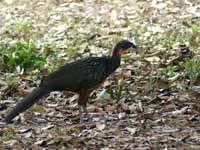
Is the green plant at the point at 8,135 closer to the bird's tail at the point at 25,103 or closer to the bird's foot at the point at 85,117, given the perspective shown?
the bird's tail at the point at 25,103

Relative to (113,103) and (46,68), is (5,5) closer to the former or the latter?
(46,68)

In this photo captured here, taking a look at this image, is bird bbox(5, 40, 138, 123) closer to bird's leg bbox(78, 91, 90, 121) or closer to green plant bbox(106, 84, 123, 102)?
bird's leg bbox(78, 91, 90, 121)

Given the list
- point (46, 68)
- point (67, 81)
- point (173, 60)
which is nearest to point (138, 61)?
point (173, 60)

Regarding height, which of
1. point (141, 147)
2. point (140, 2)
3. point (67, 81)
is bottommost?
point (141, 147)

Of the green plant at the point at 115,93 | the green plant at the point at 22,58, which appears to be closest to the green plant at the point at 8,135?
the green plant at the point at 115,93

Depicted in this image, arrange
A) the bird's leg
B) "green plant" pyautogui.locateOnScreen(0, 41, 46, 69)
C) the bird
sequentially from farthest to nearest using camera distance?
"green plant" pyautogui.locateOnScreen(0, 41, 46, 69) → the bird's leg → the bird

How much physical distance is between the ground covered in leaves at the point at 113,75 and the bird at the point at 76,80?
26 cm

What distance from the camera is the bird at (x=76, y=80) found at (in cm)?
576

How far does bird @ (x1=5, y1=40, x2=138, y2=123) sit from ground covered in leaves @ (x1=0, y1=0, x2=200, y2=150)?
0.86 feet

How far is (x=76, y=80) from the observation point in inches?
232

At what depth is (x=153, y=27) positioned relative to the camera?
963 cm

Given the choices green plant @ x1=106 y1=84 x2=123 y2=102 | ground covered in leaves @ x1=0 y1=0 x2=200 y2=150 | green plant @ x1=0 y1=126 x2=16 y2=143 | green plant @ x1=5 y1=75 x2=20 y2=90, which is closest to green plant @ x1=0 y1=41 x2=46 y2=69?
ground covered in leaves @ x1=0 y1=0 x2=200 y2=150

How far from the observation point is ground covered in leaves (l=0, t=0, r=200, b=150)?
565 centimetres

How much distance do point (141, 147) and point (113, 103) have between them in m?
1.32
